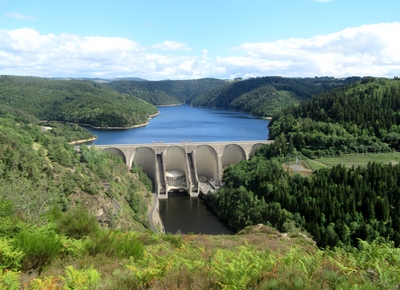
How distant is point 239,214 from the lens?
Result: 33281 millimetres

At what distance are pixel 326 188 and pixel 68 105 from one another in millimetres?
90856

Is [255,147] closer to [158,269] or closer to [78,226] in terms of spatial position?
[78,226]

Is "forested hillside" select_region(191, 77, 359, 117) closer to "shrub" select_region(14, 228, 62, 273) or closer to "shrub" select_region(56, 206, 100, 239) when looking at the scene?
"shrub" select_region(56, 206, 100, 239)

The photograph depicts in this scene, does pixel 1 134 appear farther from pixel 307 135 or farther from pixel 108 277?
pixel 307 135

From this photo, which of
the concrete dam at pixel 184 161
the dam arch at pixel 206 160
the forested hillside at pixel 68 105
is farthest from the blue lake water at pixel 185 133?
the concrete dam at pixel 184 161

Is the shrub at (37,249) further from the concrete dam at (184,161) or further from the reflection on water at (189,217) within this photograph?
the concrete dam at (184,161)

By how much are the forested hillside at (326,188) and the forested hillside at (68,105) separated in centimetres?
5134

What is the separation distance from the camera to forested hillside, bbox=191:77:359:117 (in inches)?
4829

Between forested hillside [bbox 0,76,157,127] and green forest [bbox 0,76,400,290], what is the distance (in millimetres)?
24943

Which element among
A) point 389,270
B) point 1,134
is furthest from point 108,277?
point 1,134

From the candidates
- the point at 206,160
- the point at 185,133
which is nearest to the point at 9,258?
the point at 206,160

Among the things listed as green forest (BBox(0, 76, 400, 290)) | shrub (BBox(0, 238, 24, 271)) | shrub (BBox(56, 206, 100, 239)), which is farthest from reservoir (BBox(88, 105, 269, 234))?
shrub (BBox(0, 238, 24, 271))

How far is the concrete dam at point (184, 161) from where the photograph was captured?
44.9 m

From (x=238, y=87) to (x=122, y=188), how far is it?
139 meters
